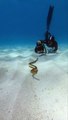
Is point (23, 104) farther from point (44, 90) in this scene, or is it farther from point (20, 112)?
point (44, 90)

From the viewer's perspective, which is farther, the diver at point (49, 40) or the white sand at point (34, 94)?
the diver at point (49, 40)

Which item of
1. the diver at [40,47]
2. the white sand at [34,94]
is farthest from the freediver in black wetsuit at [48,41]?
the white sand at [34,94]

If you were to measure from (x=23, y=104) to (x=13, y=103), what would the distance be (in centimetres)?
15

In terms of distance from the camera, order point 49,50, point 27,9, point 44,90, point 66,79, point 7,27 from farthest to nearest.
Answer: point 7,27
point 27,9
point 49,50
point 66,79
point 44,90

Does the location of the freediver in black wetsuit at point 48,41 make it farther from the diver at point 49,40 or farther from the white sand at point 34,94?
the white sand at point 34,94

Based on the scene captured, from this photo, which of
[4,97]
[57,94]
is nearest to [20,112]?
[4,97]

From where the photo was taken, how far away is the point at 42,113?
2.42 m

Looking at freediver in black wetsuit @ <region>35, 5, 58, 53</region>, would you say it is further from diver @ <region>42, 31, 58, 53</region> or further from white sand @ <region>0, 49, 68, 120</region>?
white sand @ <region>0, 49, 68, 120</region>

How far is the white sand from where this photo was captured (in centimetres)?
241

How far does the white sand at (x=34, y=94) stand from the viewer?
7.89 feet

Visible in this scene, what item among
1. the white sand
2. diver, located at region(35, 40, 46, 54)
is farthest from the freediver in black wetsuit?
the white sand

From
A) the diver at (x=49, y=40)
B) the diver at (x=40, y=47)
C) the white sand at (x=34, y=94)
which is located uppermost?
the diver at (x=49, y=40)

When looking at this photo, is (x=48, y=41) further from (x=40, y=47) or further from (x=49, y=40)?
(x=40, y=47)

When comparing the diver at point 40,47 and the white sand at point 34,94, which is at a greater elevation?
the diver at point 40,47
